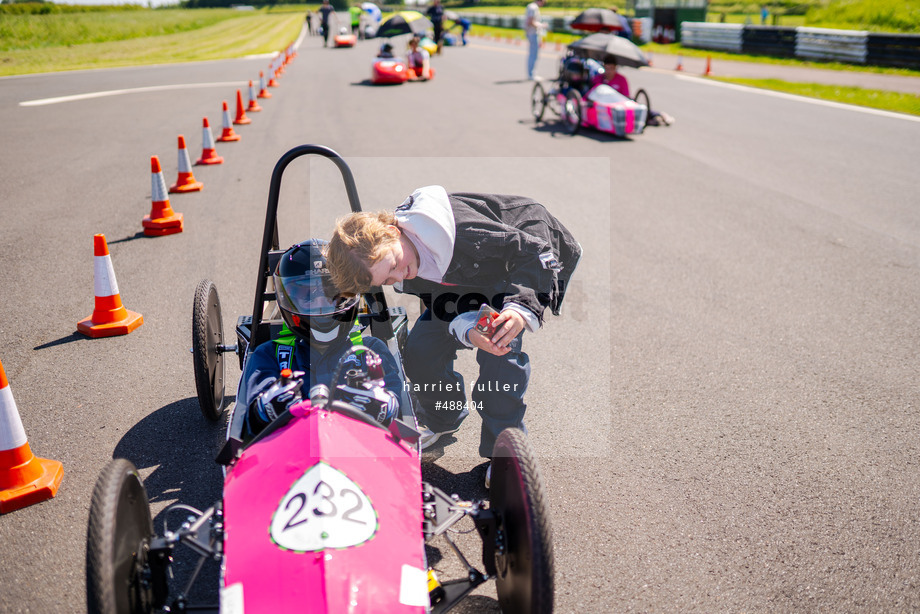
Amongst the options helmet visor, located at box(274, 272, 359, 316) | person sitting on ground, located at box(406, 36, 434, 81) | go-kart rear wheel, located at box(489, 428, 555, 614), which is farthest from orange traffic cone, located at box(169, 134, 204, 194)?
person sitting on ground, located at box(406, 36, 434, 81)

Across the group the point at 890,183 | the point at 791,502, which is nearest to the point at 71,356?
the point at 791,502

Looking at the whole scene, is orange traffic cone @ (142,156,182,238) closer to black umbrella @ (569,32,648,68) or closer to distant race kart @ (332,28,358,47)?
black umbrella @ (569,32,648,68)

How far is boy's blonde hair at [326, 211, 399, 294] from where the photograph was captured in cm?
261

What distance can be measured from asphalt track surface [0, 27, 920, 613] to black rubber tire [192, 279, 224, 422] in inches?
6.9

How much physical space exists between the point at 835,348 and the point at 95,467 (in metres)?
4.65

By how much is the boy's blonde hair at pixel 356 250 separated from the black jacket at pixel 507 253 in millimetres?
428

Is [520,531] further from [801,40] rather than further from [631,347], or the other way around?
[801,40]

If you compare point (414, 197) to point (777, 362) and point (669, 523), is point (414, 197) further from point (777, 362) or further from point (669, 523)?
point (777, 362)

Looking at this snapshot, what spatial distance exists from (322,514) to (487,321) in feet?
3.37

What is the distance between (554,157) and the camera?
34.2ft

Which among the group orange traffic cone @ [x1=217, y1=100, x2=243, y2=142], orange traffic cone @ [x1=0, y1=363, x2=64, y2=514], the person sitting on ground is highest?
the person sitting on ground

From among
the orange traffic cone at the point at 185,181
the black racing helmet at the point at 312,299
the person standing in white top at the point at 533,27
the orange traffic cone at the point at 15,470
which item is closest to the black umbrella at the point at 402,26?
the person standing in white top at the point at 533,27

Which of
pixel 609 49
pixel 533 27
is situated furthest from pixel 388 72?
pixel 609 49

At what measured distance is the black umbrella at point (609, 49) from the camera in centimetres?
1146
